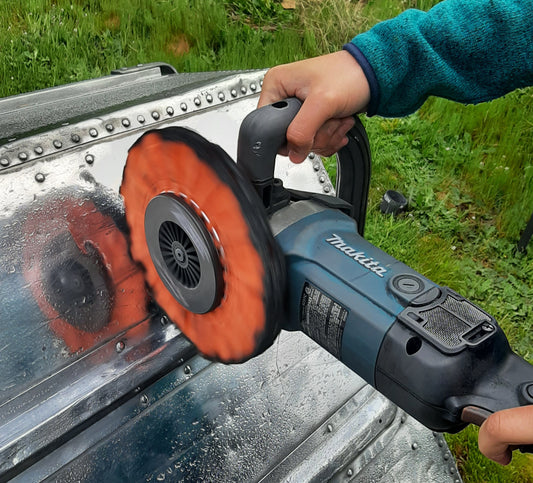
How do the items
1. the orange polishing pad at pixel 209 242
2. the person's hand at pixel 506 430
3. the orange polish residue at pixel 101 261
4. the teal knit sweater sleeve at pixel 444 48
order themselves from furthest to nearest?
the orange polish residue at pixel 101 261
the teal knit sweater sleeve at pixel 444 48
the orange polishing pad at pixel 209 242
the person's hand at pixel 506 430

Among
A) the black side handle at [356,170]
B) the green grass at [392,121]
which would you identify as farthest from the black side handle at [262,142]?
the green grass at [392,121]

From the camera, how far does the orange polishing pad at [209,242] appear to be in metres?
1.07

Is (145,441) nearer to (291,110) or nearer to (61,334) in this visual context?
(61,334)

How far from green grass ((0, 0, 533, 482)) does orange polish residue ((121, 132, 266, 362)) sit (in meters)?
1.63

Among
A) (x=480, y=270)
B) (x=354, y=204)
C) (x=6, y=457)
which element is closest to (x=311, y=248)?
(x=354, y=204)

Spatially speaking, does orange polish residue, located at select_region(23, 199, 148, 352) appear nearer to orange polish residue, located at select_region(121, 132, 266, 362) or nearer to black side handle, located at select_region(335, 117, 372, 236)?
orange polish residue, located at select_region(121, 132, 266, 362)

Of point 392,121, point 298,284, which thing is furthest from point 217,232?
point 392,121

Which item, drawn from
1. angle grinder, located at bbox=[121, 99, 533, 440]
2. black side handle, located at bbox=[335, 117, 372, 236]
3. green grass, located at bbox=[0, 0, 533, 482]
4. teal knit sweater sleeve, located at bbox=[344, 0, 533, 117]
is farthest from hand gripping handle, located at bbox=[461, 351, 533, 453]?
green grass, located at bbox=[0, 0, 533, 482]

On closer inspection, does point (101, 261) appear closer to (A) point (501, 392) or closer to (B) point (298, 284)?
(B) point (298, 284)

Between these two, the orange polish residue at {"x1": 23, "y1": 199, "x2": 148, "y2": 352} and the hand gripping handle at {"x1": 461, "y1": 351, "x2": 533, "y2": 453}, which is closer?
the hand gripping handle at {"x1": 461, "y1": 351, "x2": 533, "y2": 453}

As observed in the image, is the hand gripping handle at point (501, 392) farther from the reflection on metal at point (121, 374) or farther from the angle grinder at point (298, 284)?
the reflection on metal at point (121, 374)

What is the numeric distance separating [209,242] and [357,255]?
0.91 feet

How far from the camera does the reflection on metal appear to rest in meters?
1.34

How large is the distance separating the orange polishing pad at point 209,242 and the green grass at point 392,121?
1.68m
